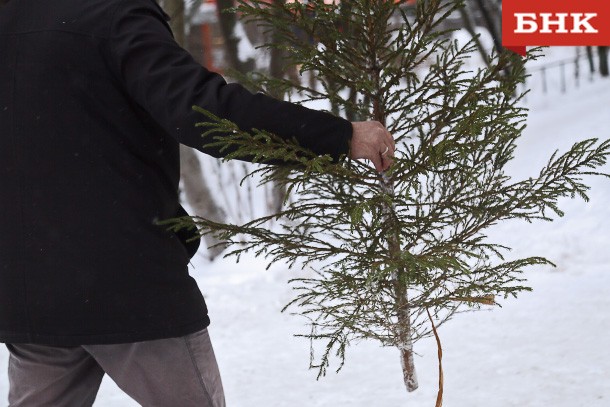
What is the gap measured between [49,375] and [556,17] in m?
6.12

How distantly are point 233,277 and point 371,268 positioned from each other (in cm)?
531

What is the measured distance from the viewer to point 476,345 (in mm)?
5672

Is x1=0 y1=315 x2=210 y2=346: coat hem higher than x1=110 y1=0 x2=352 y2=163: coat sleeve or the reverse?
the reverse

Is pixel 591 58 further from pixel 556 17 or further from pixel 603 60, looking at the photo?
pixel 556 17

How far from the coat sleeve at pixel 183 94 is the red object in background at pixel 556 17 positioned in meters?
4.52

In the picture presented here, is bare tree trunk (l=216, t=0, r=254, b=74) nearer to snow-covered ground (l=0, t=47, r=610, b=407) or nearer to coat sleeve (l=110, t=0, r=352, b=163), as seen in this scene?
snow-covered ground (l=0, t=47, r=610, b=407)

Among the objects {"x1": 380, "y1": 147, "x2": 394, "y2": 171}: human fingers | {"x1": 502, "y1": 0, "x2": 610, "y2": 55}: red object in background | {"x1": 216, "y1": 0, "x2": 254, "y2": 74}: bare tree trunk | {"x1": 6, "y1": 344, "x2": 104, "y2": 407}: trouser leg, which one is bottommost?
{"x1": 216, "y1": 0, "x2": 254, "y2": 74}: bare tree trunk

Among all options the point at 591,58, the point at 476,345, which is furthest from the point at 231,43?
the point at 591,58

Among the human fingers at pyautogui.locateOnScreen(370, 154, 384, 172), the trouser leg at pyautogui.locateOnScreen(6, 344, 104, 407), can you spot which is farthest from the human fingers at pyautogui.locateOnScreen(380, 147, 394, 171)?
the trouser leg at pyautogui.locateOnScreen(6, 344, 104, 407)

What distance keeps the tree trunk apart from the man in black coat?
1605cm

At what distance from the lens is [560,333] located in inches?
226

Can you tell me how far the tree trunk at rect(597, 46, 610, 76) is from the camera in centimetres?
1700

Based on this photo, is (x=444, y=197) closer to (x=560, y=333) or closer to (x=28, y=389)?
(x=28, y=389)

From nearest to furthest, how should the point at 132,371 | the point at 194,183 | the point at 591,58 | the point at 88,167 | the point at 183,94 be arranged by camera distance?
1. the point at 183,94
2. the point at 88,167
3. the point at 132,371
4. the point at 194,183
5. the point at 591,58
